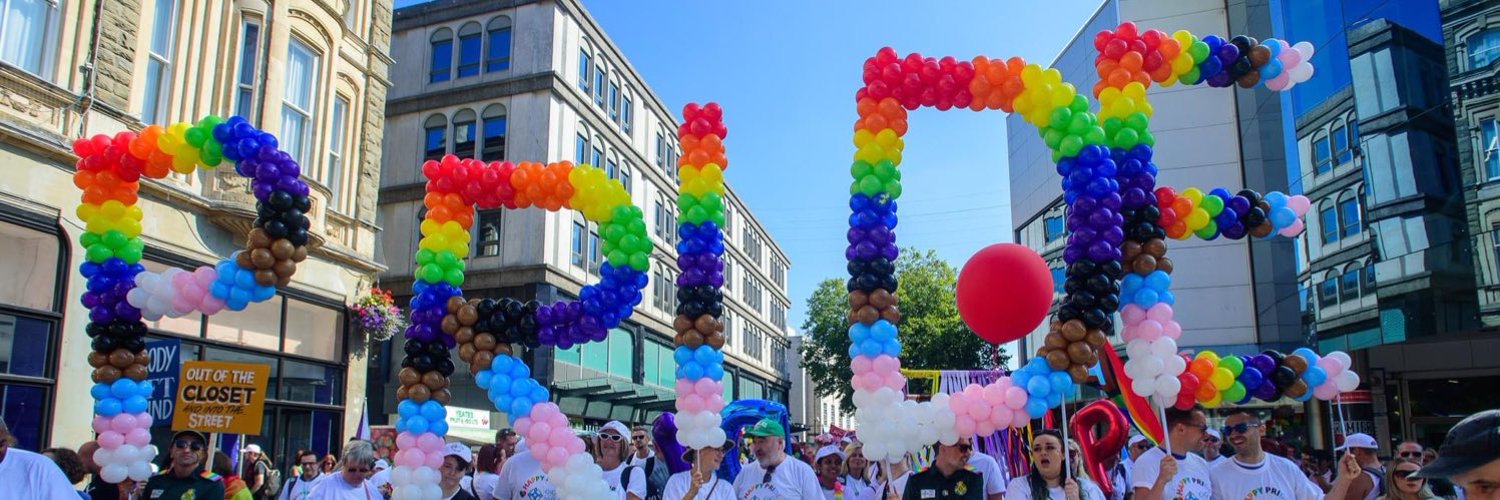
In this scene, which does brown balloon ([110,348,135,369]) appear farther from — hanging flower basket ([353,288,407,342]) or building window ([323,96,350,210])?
building window ([323,96,350,210])

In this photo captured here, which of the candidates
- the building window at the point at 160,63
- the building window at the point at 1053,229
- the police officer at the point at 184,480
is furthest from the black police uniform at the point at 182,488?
the building window at the point at 1053,229

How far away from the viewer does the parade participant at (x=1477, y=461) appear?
7.11ft

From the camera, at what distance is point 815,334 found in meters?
44.0

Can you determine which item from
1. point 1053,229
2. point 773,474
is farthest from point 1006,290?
point 1053,229

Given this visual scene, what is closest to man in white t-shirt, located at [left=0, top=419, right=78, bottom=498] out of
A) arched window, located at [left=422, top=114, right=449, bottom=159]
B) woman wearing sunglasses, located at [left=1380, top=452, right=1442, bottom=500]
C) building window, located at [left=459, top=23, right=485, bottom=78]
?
woman wearing sunglasses, located at [left=1380, top=452, right=1442, bottom=500]

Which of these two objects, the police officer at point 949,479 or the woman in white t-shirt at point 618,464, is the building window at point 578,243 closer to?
the woman in white t-shirt at point 618,464

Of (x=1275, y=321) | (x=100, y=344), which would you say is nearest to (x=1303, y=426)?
(x=1275, y=321)

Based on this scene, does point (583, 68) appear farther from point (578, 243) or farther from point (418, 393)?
point (418, 393)

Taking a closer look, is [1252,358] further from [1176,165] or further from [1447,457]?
[1176,165]

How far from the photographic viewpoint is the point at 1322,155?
1789 centimetres

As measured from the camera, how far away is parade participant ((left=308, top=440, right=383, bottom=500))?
280 inches

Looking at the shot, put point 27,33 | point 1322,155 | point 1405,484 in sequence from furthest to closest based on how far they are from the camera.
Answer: point 1322,155 → point 27,33 → point 1405,484

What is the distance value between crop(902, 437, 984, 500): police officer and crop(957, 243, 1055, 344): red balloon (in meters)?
1.10

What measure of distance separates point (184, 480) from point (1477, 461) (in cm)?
696
